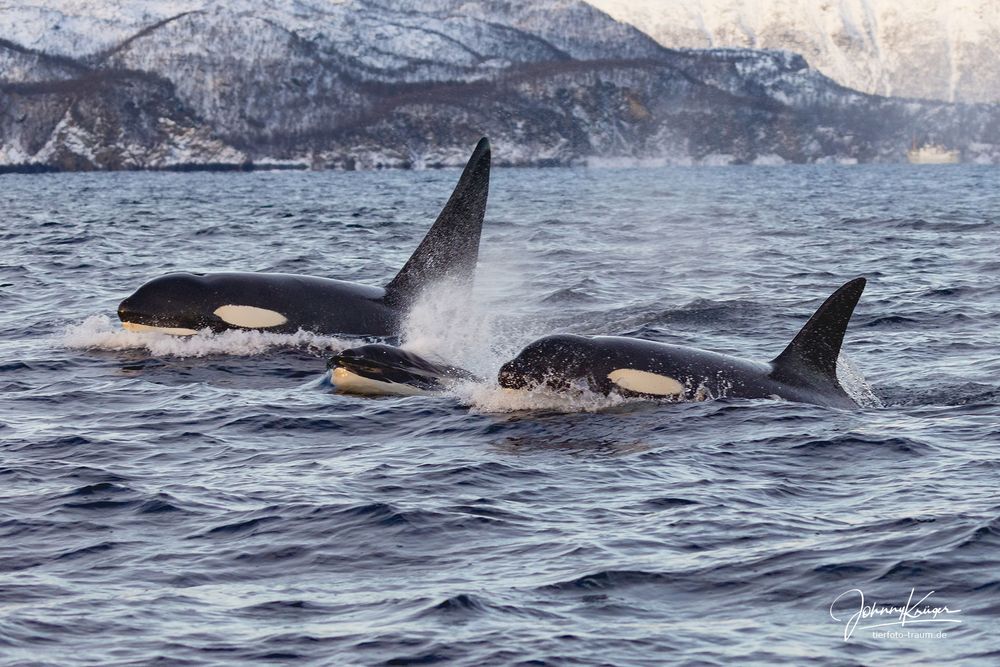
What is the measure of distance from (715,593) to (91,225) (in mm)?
44757

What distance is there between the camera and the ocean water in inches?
343

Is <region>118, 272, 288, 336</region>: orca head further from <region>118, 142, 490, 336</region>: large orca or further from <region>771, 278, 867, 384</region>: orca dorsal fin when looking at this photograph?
<region>771, 278, 867, 384</region>: orca dorsal fin

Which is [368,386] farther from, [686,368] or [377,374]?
[686,368]

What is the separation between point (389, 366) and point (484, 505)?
4.70 metres

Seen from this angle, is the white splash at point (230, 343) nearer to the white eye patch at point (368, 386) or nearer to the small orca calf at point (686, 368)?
the white eye patch at point (368, 386)

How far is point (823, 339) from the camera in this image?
14.9 metres

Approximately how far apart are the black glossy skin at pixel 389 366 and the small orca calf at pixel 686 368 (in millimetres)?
1310

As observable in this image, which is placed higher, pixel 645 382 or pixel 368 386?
pixel 645 382

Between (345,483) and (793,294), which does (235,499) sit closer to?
(345,483)
